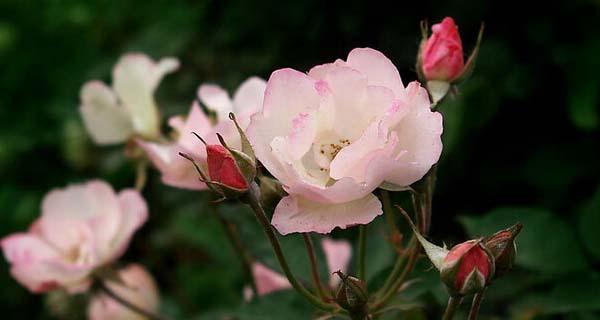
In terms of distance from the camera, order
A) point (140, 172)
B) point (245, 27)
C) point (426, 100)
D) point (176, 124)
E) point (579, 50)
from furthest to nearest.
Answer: point (245, 27) → point (579, 50) → point (140, 172) → point (176, 124) → point (426, 100)

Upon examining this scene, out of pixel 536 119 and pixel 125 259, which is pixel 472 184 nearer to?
pixel 536 119

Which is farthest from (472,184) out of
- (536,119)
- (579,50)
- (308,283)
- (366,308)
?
(366,308)

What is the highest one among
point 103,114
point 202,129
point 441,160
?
point 202,129

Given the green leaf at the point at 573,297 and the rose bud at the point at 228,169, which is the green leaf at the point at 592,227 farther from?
the rose bud at the point at 228,169

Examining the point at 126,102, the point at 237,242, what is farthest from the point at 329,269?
the point at 126,102

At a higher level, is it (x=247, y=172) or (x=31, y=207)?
(x=247, y=172)

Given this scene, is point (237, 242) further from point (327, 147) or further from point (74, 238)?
point (327, 147)

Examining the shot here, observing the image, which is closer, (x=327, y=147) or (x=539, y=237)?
(x=327, y=147)
